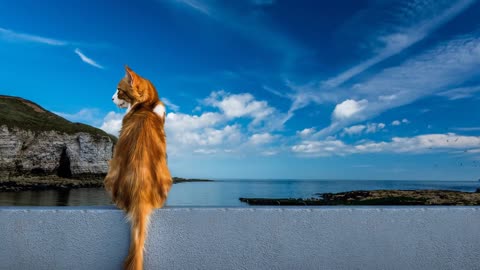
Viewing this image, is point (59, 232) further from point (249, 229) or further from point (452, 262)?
point (452, 262)

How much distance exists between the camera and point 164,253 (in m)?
2.17

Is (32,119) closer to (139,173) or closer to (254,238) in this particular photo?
(139,173)

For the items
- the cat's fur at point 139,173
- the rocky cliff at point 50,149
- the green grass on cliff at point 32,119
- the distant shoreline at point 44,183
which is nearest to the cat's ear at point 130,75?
the cat's fur at point 139,173

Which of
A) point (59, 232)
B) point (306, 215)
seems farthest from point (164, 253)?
point (306, 215)

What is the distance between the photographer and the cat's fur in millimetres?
2047

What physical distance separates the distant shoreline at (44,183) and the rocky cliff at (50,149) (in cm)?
135

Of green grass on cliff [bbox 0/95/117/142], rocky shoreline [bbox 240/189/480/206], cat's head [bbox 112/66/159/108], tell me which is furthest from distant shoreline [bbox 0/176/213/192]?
cat's head [bbox 112/66/159/108]

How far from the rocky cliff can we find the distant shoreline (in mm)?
1348

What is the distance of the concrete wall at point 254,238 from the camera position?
2.11m

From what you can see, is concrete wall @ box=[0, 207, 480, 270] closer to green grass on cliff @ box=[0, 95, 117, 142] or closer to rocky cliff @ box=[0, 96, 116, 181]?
rocky cliff @ box=[0, 96, 116, 181]

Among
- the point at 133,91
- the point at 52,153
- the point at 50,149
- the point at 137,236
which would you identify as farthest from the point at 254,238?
the point at 50,149

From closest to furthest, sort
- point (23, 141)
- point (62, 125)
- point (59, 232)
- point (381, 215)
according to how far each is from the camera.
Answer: point (59, 232) → point (381, 215) → point (23, 141) → point (62, 125)

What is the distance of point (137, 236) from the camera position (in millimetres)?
2047

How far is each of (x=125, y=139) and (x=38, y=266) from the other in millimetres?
889
